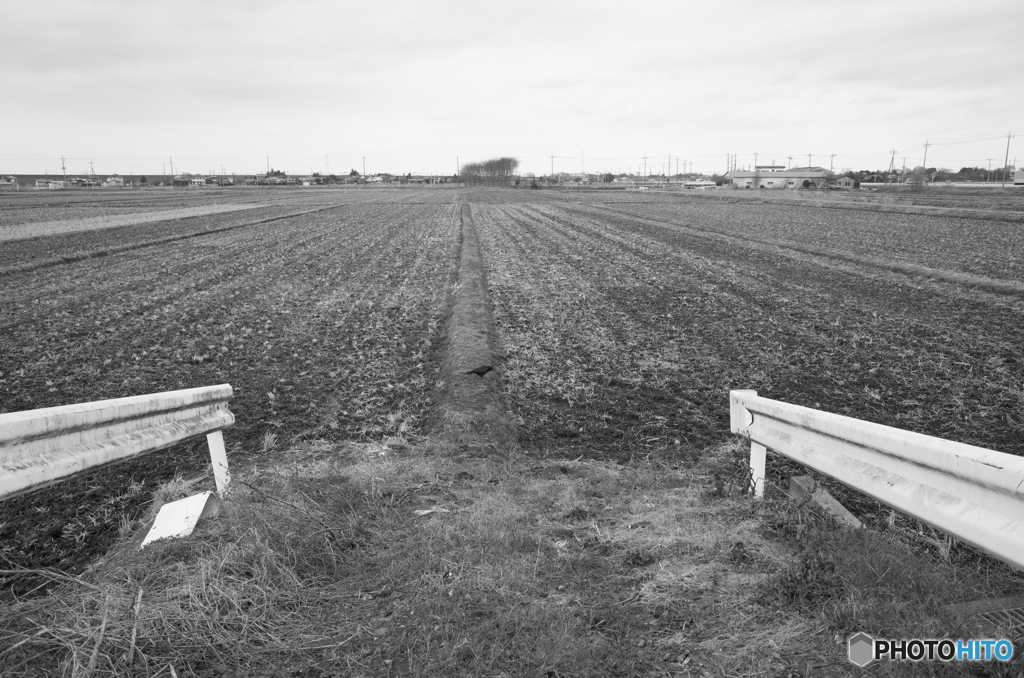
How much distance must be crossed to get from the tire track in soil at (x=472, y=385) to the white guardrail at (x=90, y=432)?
2.27 m

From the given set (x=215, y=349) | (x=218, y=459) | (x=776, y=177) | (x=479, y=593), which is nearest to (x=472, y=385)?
(x=218, y=459)

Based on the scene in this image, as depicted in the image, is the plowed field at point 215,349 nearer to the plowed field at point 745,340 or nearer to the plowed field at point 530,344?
the plowed field at point 530,344

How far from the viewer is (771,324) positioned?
10.4m

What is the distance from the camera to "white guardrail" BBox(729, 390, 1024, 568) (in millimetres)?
2203

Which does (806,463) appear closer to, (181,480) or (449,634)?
(449,634)

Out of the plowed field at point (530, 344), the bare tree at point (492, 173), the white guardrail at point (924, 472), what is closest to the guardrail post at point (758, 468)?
the white guardrail at point (924, 472)

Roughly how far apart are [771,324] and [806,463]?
7.44 metres

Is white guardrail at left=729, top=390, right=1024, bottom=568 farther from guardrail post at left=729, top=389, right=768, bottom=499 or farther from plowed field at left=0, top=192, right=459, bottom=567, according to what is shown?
plowed field at left=0, top=192, right=459, bottom=567

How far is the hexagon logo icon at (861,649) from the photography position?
237cm

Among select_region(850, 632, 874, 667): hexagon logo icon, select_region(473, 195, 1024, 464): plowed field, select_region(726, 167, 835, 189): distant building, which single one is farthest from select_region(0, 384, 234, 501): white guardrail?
select_region(726, 167, 835, 189): distant building

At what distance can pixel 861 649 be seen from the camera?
7.90 feet

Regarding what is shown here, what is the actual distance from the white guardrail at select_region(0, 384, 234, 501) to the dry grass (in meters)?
0.52

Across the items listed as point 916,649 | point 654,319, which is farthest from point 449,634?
point 654,319

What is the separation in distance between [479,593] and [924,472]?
2.00 m
